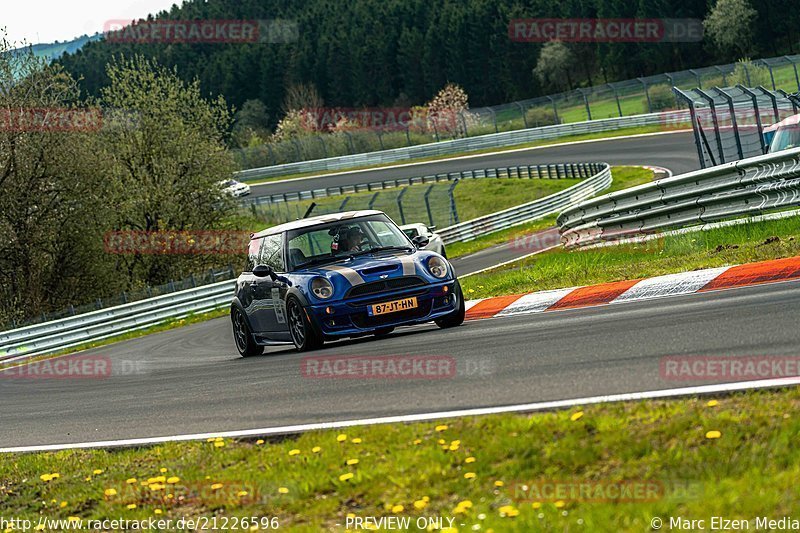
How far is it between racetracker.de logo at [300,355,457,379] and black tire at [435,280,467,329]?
179 centimetres

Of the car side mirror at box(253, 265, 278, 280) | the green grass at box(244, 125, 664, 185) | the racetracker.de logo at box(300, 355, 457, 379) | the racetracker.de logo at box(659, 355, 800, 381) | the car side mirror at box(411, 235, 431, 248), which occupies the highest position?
the car side mirror at box(253, 265, 278, 280)

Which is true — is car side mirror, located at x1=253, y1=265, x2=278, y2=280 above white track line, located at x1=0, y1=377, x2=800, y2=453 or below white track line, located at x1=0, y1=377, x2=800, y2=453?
above

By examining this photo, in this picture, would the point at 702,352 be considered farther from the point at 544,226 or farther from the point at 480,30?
the point at 480,30

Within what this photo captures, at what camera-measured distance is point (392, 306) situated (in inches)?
466

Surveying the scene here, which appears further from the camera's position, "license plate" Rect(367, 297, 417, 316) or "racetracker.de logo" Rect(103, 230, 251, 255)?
"racetracker.de logo" Rect(103, 230, 251, 255)

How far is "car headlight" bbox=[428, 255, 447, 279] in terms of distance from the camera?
1209 cm

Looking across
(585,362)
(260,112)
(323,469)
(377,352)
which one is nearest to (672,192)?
(377,352)

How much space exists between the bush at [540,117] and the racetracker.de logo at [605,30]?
36.0 m

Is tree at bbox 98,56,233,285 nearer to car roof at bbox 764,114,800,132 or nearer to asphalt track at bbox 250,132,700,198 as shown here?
asphalt track at bbox 250,132,700,198

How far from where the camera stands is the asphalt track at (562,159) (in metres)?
45.9

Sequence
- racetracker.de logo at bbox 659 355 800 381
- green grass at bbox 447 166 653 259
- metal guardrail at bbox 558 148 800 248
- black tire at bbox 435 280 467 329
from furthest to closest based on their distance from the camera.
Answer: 1. green grass at bbox 447 166 653 259
2. metal guardrail at bbox 558 148 800 248
3. black tire at bbox 435 280 467 329
4. racetracker.de logo at bbox 659 355 800 381

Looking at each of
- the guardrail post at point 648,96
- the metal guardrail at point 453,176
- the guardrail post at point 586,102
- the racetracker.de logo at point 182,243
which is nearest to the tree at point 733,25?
the guardrail post at point 586,102

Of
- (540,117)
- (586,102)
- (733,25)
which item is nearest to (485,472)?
(586,102)

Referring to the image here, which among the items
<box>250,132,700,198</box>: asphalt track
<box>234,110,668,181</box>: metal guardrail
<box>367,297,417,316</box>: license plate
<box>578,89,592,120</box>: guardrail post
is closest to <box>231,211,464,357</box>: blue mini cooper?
<box>367,297,417,316</box>: license plate
